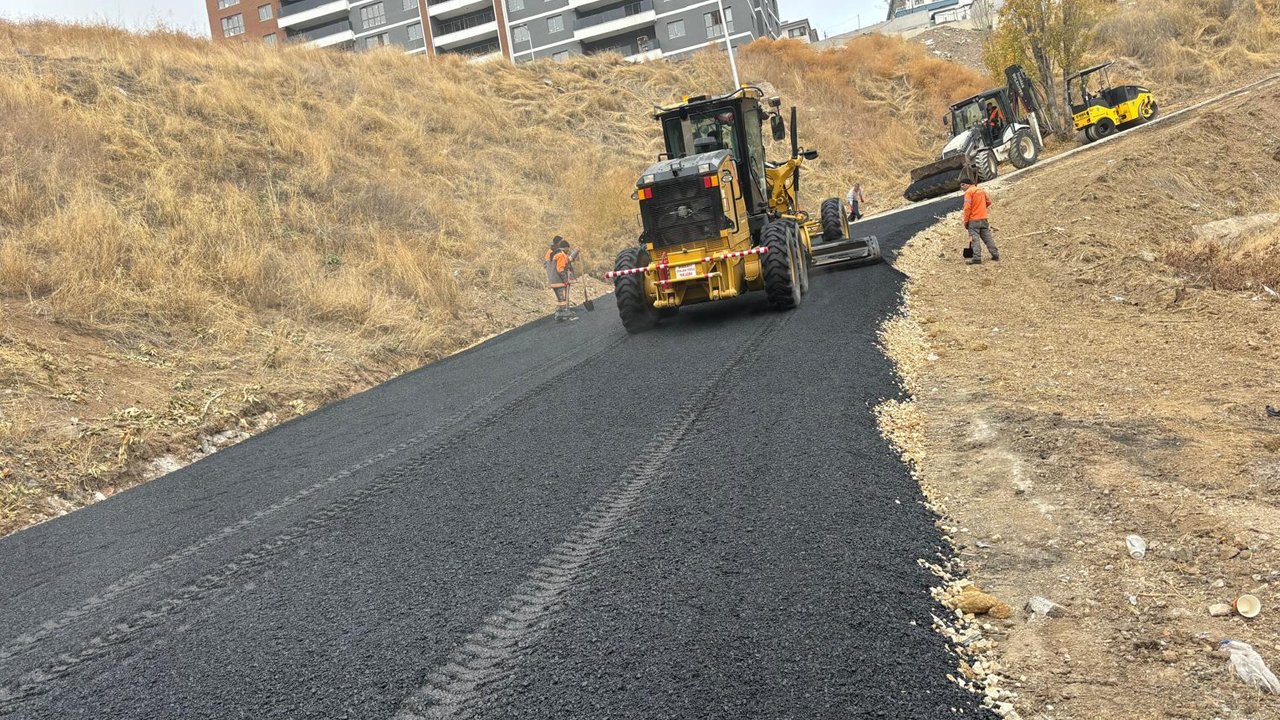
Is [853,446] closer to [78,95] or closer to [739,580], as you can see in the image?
[739,580]

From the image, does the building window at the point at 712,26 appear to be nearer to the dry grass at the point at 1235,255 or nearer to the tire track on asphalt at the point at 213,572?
the dry grass at the point at 1235,255

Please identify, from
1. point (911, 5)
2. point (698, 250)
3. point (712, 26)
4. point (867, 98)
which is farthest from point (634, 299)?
point (911, 5)

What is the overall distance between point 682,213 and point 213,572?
7022 mm

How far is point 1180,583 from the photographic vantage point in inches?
134

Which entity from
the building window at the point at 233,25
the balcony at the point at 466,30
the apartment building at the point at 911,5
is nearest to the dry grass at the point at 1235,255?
the balcony at the point at 466,30

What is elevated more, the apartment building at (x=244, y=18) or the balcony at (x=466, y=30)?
the apartment building at (x=244, y=18)

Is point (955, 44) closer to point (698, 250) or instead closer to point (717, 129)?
point (717, 129)

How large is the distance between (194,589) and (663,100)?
1288 inches

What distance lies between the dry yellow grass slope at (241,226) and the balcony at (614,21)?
25860mm

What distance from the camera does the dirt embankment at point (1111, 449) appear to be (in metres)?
2.98

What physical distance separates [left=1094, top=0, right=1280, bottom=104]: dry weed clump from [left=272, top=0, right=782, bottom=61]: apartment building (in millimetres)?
20397

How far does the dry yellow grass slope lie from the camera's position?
27.8 feet

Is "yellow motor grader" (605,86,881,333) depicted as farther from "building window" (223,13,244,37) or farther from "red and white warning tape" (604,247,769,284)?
"building window" (223,13,244,37)

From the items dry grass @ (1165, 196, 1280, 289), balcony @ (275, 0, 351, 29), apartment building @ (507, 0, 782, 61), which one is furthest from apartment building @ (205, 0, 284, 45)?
dry grass @ (1165, 196, 1280, 289)
